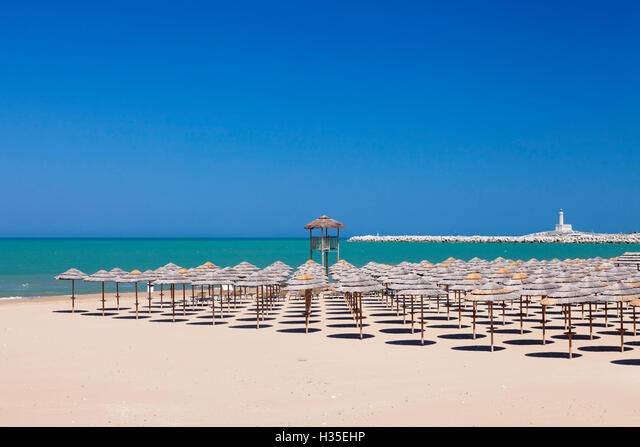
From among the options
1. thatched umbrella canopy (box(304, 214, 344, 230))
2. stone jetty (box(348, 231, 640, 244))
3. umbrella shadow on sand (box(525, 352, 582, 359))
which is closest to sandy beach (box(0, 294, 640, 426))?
umbrella shadow on sand (box(525, 352, 582, 359))

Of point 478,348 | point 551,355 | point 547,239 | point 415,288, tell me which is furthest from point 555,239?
point 551,355

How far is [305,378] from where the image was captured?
13.0 m

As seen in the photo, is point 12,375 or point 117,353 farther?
point 117,353

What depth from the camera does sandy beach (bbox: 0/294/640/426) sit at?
1025 centimetres

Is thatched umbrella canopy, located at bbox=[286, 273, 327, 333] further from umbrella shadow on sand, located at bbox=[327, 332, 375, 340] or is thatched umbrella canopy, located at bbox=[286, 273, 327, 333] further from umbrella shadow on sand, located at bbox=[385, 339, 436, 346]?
umbrella shadow on sand, located at bbox=[385, 339, 436, 346]

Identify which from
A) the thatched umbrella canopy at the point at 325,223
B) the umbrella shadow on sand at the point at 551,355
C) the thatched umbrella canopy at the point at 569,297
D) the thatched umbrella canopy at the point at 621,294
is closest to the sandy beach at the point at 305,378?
the umbrella shadow on sand at the point at 551,355

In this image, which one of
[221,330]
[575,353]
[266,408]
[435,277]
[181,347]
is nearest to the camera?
[266,408]

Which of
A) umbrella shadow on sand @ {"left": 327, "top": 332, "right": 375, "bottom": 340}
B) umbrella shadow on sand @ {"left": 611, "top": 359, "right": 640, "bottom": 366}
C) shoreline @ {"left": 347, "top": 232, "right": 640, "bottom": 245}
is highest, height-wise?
shoreline @ {"left": 347, "top": 232, "right": 640, "bottom": 245}

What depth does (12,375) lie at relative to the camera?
13.5 m
